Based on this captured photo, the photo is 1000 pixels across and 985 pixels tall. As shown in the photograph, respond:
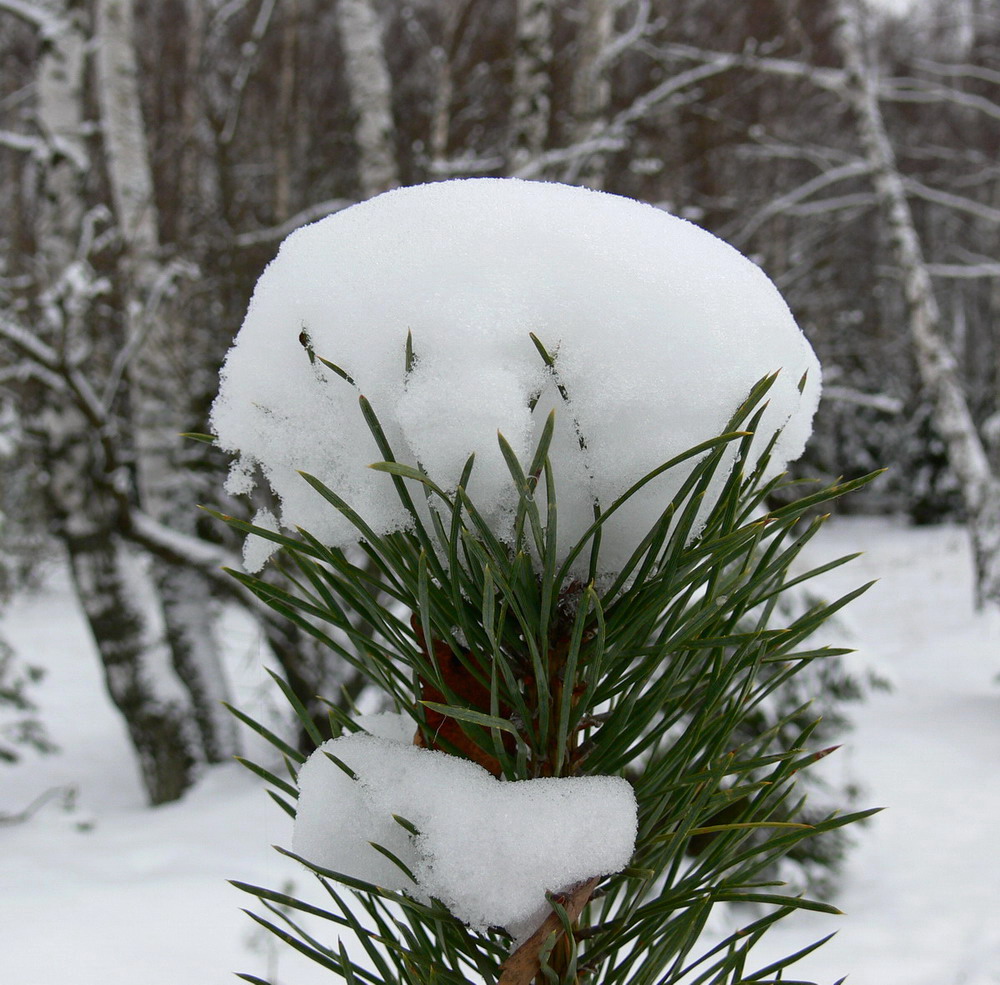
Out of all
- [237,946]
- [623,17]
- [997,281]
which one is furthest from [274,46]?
[237,946]

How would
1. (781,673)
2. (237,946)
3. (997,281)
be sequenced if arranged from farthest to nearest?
(997,281) → (237,946) → (781,673)

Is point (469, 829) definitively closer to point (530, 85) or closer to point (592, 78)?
point (530, 85)

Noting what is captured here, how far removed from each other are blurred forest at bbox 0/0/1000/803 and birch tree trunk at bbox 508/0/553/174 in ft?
0.07

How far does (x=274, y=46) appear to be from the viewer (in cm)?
1242

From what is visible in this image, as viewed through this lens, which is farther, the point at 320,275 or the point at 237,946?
the point at 237,946

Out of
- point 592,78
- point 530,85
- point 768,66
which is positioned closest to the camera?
point 530,85

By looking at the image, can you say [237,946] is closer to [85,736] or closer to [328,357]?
[328,357]

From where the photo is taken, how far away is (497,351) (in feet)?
1.66

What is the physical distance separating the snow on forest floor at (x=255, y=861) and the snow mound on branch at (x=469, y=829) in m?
2.20

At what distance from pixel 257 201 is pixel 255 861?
7543 mm

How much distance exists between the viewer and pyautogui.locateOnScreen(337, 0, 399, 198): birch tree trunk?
5.03 meters

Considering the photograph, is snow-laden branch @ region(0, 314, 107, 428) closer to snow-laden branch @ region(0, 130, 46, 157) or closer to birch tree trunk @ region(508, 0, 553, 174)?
snow-laden branch @ region(0, 130, 46, 157)

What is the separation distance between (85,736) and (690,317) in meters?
6.70

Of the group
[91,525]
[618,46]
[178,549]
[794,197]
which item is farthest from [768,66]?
[91,525]
